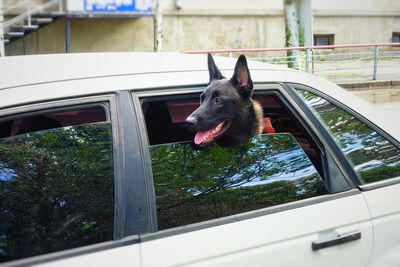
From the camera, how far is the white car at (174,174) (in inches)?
65.2

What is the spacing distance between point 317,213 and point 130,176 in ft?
2.68

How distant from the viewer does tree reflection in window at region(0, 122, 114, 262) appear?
1605mm

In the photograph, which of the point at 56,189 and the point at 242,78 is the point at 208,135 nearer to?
the point at 242,78

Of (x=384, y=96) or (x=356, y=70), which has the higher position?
(x=356, y=70)

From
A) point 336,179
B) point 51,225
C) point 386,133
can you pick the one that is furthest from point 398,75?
point 51,225

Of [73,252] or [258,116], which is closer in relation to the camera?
[73,252]

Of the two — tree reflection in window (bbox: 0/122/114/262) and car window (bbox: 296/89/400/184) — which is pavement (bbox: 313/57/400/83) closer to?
car window (bbox: 296/89/400/184)

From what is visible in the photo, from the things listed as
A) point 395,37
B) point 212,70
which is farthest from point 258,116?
point 395,37

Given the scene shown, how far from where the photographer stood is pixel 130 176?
1707 mm

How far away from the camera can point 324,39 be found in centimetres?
1938

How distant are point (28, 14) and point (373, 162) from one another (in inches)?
527

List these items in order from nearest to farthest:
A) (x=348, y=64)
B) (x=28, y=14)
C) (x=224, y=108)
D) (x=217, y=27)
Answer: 1. (x=224, y=108)
2. (x=348, y=64)
3. (x=28, y=14)
4. (x=217, y=27)

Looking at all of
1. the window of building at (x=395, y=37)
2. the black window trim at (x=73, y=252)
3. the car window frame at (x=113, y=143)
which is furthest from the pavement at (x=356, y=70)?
the window of building at (x=395, y=37)

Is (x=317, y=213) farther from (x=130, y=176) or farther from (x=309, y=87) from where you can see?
(x=130, y=176)
